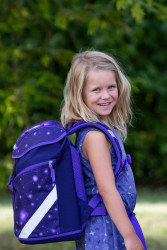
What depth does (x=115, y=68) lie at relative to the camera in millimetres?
2639

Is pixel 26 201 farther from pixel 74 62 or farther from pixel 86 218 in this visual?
pixel 74 62

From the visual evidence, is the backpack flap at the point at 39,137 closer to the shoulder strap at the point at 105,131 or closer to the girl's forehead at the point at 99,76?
the shoulder strap at the point at 105,131

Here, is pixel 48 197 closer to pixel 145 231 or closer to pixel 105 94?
pixel 105 94

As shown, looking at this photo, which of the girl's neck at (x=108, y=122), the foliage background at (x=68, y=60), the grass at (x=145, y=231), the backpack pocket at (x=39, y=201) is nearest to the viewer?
the backpack pocket at (x=39, y=201)

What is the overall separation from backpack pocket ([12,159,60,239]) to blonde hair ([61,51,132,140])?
378 mm

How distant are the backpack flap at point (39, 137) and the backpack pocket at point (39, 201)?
10 cm

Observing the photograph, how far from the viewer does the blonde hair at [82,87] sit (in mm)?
2572

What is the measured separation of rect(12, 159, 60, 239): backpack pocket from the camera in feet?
7.50

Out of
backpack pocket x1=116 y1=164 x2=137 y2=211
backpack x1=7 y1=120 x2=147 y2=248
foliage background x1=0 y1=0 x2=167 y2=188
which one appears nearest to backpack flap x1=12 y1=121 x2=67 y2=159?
backpack x1=7 y1=120 x2=147 y2=248

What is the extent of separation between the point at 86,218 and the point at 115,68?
0.80 metres

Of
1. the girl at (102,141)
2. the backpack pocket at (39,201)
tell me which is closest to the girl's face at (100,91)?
the girl at (102,141)

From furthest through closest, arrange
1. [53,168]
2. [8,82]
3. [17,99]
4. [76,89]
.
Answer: [8,82], [17,99], [76,89], [53,168]

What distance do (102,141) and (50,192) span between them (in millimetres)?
337

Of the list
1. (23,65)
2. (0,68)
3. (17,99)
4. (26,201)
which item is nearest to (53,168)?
(26,201)
